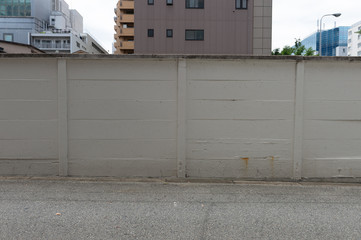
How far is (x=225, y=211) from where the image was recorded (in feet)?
13.8

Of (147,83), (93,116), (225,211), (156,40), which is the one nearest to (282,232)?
(225,211)

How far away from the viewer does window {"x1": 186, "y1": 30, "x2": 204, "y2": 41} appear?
92.0ft

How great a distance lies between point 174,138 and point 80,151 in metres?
1.90

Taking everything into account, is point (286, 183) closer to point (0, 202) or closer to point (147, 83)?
point (147, 83)

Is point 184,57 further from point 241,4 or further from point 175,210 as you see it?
point 241,4

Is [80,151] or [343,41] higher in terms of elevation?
[343,41]

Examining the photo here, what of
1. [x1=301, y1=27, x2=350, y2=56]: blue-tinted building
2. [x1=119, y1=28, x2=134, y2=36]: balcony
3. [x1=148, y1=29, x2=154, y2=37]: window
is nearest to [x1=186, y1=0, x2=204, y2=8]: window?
[x1=148, y1=29, x2=154, y2=37]: window

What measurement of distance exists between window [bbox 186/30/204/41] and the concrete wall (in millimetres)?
23304

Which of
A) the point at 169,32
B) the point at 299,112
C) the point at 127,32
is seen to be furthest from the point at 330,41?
the point at 299,112

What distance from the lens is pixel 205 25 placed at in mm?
27938

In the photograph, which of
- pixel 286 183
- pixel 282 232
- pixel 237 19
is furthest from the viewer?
pixel 237 19

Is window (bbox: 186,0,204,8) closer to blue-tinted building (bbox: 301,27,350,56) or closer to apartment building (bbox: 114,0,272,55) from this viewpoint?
apartment building (bbox: 114,0,272,55)

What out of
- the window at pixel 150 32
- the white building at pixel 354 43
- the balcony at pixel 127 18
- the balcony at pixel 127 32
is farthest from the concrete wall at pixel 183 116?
the white building at pixel 354 43

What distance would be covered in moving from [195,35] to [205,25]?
1315mm
